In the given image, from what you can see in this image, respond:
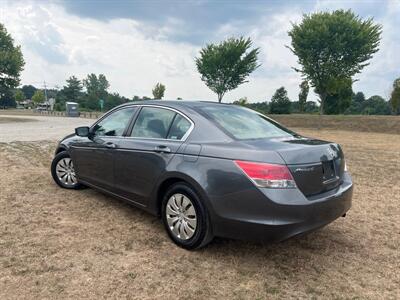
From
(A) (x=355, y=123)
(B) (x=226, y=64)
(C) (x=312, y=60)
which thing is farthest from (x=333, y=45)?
(B) (x=226, y=64)

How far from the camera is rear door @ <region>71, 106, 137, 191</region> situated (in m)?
4.04

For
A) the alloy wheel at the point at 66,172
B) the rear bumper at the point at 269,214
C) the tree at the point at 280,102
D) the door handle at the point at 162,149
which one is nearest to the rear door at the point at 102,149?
the alloy wheel at the point at 66,172

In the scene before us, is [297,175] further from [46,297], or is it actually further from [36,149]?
[36,149]

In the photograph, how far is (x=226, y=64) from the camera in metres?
28.9

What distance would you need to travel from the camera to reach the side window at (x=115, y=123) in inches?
160

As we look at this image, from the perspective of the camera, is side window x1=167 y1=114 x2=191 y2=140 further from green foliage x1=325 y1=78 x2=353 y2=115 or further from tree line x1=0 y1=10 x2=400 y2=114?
green foliage x1=325 y1=78 x2=353 y2=115

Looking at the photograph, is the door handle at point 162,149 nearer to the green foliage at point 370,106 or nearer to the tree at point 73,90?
the green foliage at point 370,106

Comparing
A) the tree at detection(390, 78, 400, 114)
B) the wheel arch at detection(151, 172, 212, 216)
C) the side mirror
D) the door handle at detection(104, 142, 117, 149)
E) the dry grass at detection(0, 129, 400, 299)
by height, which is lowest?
the dry grass at detection(0, 129, 400, 299)

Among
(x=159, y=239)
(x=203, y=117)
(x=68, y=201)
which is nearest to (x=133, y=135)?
(x=203, y=117)

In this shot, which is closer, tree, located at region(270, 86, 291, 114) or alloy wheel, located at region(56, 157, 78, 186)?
alloy wheel, located at region(56, 157, 78, 186)

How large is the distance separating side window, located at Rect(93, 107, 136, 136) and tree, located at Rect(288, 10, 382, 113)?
19143mm

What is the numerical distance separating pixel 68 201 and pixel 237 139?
9.44ft

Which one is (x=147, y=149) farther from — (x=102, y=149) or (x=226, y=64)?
(x=226, y=64)

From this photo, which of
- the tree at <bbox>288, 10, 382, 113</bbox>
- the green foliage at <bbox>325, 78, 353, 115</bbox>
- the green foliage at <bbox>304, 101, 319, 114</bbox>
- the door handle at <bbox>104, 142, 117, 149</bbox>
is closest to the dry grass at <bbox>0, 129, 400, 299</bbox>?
the door handle at <bbox>104, 142, 117, 149</bbox>
